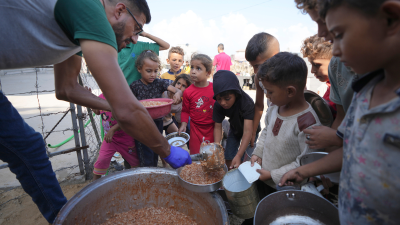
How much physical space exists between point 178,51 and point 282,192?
3.75m

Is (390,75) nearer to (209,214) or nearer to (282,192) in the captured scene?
(282,192)

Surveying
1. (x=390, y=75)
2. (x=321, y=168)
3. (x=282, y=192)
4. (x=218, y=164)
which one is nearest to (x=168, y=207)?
(x=218, y=164)

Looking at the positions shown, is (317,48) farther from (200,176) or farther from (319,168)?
(200,176)

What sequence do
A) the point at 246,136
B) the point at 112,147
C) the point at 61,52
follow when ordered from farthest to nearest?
the point at 112,147 → the point at 246,136 → the point at 61,52

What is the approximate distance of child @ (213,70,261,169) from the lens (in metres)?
2.35

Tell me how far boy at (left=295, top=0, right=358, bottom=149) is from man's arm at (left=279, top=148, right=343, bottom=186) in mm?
149

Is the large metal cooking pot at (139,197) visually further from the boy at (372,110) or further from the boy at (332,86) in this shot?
the boy at (372,110)

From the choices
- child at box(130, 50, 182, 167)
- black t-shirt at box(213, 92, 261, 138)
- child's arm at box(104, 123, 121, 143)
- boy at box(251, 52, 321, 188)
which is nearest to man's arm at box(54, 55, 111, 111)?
child's arm at box(104, 123, 121, 143)

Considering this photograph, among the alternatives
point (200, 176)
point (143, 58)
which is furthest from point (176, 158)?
point (143, 58)

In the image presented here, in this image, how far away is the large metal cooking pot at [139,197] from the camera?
1640 mm

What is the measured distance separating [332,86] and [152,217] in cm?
194

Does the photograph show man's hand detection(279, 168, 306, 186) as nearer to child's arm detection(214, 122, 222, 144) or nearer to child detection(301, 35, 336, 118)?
child detection(301, 35, 336, 118)

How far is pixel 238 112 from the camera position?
2.56 metres

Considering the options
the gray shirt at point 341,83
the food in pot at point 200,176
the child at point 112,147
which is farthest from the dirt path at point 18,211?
the gray shirt at point 341,83
